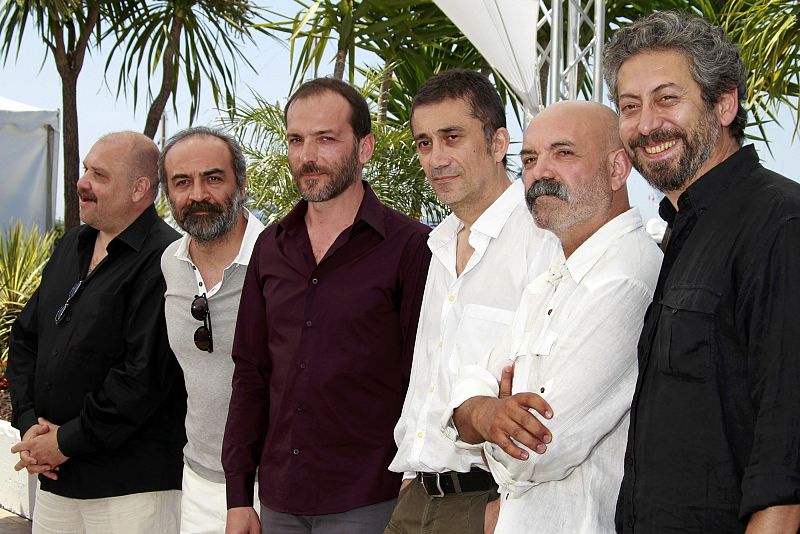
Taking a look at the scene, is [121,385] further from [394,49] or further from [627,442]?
[394,49]

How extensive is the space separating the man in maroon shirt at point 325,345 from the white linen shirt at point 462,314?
167 mm

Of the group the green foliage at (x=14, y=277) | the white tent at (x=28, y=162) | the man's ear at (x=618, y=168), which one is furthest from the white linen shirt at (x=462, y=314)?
the white tent at (x=28, y=162)

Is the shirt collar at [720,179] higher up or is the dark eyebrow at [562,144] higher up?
the dark eyebrow at [562,144]

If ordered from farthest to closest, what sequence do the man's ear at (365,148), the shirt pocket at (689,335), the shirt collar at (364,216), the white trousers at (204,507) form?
the white trousers at (204,507)
the man's ear at (365,148)
the shirt collar at (364,216)
the shirt pocket at (689,335)

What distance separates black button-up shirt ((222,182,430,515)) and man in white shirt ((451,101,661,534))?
0.53 metres

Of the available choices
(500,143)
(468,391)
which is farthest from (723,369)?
(500,143)

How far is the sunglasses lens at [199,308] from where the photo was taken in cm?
301

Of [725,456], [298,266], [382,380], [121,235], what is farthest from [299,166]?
[725,456]

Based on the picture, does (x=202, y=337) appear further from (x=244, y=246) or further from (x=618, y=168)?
(x=618, y=168)

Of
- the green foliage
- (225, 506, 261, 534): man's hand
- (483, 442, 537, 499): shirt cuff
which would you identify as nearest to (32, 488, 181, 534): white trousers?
(225, 506, 261, 534): man's hand

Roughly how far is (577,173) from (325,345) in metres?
0.94

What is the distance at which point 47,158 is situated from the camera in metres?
11.5

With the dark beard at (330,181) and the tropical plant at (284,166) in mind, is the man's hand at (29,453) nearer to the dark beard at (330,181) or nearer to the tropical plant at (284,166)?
the dark beard at (330,181)

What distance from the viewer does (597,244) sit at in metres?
2.01
